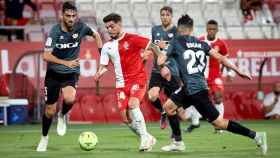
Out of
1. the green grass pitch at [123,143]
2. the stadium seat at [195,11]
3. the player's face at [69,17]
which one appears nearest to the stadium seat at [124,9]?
the stadium seat at [195,11]

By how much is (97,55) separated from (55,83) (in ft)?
27.2

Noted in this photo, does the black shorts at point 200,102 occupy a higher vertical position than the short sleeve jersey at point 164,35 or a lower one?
lower

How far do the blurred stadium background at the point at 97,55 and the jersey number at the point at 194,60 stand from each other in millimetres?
6456

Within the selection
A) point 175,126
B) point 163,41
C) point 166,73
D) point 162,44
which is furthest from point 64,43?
point 163,41

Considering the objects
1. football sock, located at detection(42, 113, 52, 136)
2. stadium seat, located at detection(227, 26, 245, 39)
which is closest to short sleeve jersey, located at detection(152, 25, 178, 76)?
football sock, located at detection(42, 113, 52, 136)

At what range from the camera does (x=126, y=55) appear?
14.2 m

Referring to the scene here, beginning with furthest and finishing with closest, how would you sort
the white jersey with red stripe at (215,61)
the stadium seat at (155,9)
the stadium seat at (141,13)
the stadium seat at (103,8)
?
the stadium seat at (155,9), the stadium seat at (141,13), the stadium seat at (103,8), the white jersey with red stripe at (215,61)

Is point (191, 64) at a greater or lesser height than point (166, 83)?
greater

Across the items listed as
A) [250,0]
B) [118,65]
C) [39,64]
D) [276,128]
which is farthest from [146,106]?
[118,65]

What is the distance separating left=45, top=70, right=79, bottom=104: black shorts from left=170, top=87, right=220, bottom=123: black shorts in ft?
8.02

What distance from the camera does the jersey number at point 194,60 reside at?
13125 millimetres

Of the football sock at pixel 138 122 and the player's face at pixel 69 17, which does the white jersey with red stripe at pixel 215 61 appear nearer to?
the player's face at pixel 69 17

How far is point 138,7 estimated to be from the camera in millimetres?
27344

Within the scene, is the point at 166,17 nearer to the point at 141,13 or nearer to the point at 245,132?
the point at 245,132
